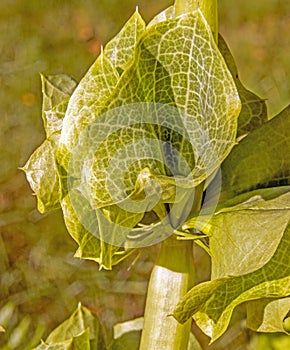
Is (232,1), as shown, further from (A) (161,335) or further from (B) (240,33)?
(A) (161,335)

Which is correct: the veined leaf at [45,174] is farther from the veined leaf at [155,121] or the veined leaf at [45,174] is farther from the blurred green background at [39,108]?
the blurred green background at [39,108]

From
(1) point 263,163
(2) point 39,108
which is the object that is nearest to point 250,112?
(1) point 263,163

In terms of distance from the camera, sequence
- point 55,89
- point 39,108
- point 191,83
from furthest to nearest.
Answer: point 39,108, point 55,89, point 191,83

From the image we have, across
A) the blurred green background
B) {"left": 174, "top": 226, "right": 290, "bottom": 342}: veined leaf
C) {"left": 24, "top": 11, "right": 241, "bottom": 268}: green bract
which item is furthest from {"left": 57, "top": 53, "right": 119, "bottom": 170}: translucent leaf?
the blurred green background

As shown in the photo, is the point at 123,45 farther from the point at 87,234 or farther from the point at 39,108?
the point at 39,108

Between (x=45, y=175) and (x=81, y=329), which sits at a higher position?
(x=45, y=175)

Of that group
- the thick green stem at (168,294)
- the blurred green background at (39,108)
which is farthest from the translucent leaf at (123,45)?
the blurred green background at (39,108)
